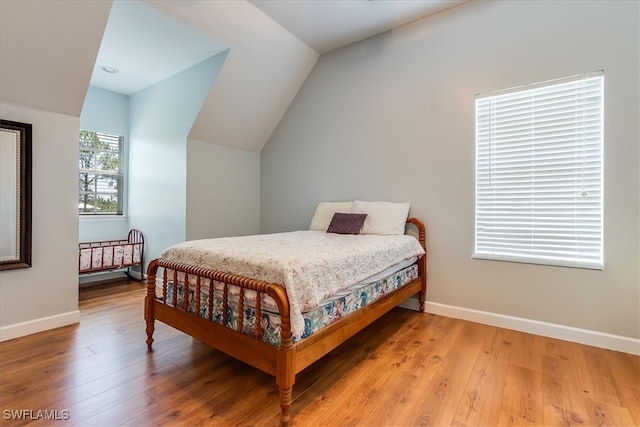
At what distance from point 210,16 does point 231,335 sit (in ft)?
8.92

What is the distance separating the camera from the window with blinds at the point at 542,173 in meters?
2.44

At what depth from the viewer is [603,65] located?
2.38 meters

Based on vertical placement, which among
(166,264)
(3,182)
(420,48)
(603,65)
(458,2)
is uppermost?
(458,2)

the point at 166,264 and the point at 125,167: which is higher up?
the point at 125,167

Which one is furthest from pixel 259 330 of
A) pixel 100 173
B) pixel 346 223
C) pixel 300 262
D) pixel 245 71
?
pixel 100 173

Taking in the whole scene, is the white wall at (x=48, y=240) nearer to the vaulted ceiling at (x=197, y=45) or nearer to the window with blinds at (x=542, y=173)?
the vaulted ceiling at (x=197, y=45)

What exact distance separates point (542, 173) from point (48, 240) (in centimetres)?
429

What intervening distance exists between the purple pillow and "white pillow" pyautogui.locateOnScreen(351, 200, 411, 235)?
0.06 metres

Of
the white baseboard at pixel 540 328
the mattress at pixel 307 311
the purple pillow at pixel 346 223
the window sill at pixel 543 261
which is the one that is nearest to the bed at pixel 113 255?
the mattress at pixel 307 311

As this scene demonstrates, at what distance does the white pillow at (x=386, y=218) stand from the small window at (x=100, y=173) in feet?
12.3

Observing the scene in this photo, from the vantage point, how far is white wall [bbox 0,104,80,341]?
2516mm

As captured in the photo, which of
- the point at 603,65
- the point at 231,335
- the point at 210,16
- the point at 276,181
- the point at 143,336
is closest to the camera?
the point at 231,335

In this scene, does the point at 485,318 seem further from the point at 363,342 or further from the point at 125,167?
the point at 125,167

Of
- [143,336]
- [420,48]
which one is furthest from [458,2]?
[143,336]
